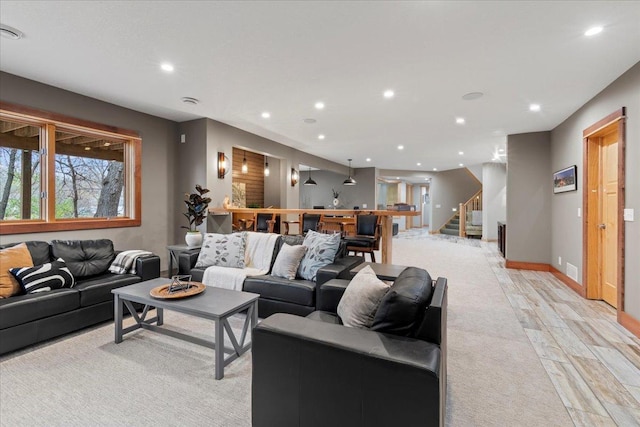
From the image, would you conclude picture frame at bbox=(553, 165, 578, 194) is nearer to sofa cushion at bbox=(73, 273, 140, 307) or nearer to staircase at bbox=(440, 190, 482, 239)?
staircase at bbox=(440, 190, 482, 239)

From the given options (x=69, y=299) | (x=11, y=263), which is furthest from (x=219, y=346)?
(x=11, y=263)

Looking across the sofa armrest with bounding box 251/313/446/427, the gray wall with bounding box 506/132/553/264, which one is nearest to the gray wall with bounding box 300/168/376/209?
the gray wall with bounding box 506/132/553/264

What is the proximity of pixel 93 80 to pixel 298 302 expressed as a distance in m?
3.51

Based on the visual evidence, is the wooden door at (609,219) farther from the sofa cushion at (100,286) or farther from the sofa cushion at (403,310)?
the sofa cushion at (100,286)

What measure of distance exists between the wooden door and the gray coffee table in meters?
4.31

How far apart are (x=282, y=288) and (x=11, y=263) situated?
99.0 inches

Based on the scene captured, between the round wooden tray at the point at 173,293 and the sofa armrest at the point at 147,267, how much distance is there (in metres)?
0.92

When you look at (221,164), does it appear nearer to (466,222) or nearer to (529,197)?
(529,197)

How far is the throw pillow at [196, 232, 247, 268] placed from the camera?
12.3ft

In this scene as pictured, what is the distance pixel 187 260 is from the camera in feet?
12.7

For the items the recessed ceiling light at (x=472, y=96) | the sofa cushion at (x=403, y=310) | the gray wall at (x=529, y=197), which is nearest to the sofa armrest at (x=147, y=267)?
the sofa cushion at (x=403, y=310)

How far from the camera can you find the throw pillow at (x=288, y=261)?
11.0 feet

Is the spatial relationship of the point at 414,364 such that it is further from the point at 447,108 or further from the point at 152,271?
the point at 447,108

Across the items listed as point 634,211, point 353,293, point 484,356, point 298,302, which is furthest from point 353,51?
point 634,211
